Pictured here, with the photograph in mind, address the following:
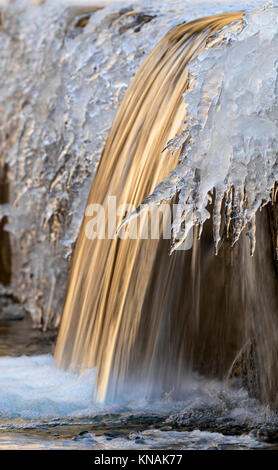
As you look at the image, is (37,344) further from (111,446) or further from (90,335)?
(111,446)

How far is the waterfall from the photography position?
3.69 metres

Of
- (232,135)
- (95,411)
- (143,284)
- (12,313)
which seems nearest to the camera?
(232,135)

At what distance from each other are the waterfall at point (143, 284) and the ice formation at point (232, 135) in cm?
29

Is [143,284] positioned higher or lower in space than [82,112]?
lower

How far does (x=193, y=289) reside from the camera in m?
3.74

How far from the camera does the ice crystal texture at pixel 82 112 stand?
3283 mm

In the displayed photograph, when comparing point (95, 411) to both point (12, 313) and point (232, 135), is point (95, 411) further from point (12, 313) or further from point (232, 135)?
point (12, 313)

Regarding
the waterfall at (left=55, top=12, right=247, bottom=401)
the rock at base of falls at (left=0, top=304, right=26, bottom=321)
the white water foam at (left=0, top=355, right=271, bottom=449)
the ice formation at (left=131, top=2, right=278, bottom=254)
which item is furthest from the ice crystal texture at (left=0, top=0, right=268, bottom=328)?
the white water foam at (left=0, top=355, right=271, bottom=449)

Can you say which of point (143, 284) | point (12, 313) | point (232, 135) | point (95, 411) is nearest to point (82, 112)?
point (12, 313)

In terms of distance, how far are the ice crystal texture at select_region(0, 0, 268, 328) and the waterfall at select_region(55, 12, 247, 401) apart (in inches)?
14.5

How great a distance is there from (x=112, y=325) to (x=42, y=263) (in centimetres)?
284

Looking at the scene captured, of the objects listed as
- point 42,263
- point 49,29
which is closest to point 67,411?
point 42,263

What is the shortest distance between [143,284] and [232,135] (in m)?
0.78

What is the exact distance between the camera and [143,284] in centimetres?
370
